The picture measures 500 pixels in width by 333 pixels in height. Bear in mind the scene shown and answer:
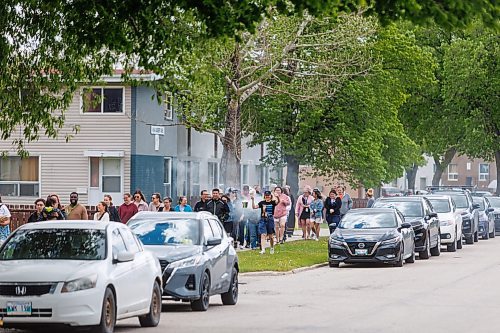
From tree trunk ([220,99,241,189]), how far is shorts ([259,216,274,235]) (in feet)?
18.2

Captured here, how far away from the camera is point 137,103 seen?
47688 millimetres

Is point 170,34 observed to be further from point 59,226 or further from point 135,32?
point 59,226

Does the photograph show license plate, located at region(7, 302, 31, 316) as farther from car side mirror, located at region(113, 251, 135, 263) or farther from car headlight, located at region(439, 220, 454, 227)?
car headlight, located at region(439, 220, 454, 227)

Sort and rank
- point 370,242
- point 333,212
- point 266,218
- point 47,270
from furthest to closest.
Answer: point 333,212 → point 266,218 → point 370,242 → point 47,270

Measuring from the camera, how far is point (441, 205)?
40062 mm

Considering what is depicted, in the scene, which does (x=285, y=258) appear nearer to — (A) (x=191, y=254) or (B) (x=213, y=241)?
(B) (x=213, y=241)

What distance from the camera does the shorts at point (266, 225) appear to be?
3275cm

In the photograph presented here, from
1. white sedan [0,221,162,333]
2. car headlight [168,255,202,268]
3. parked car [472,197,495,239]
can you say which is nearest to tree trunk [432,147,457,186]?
parked car [472,197,495,239]

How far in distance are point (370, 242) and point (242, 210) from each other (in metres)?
5.55

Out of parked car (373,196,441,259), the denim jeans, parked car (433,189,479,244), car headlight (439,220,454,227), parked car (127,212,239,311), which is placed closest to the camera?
parked car (127,212,239,311)

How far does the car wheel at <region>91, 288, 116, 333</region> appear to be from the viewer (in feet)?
48.7

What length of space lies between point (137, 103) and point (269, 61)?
12125mm

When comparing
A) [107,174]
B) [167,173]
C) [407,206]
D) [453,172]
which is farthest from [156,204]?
[453,172]

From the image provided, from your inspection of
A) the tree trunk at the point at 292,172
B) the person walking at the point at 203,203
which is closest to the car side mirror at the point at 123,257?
the person walking at the point at 203,203
